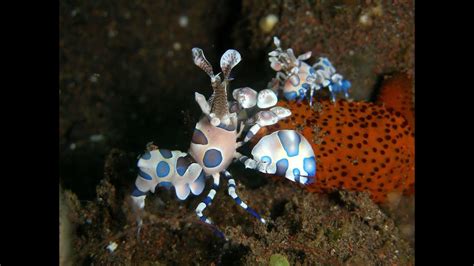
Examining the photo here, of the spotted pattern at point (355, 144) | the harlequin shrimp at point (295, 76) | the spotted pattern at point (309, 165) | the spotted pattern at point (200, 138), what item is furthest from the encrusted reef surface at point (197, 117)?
the spotted pattern at point (200, 138)

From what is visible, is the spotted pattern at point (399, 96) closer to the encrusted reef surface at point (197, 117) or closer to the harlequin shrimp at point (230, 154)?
the encrusted reef surface at point (197, 117)

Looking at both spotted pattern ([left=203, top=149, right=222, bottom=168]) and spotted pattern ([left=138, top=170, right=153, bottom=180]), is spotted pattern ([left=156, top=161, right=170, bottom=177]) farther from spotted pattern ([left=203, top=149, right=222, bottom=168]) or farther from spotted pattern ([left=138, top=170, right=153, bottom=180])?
spotted pattern ([left=203, top=149, right=222, bottom=168])

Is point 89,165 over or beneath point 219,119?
beneath

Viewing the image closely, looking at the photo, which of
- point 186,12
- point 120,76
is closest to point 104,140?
point 120,76

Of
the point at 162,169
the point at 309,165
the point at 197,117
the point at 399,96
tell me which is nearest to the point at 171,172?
the point at 162,169

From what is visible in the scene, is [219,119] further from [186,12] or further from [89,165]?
[186,12]
